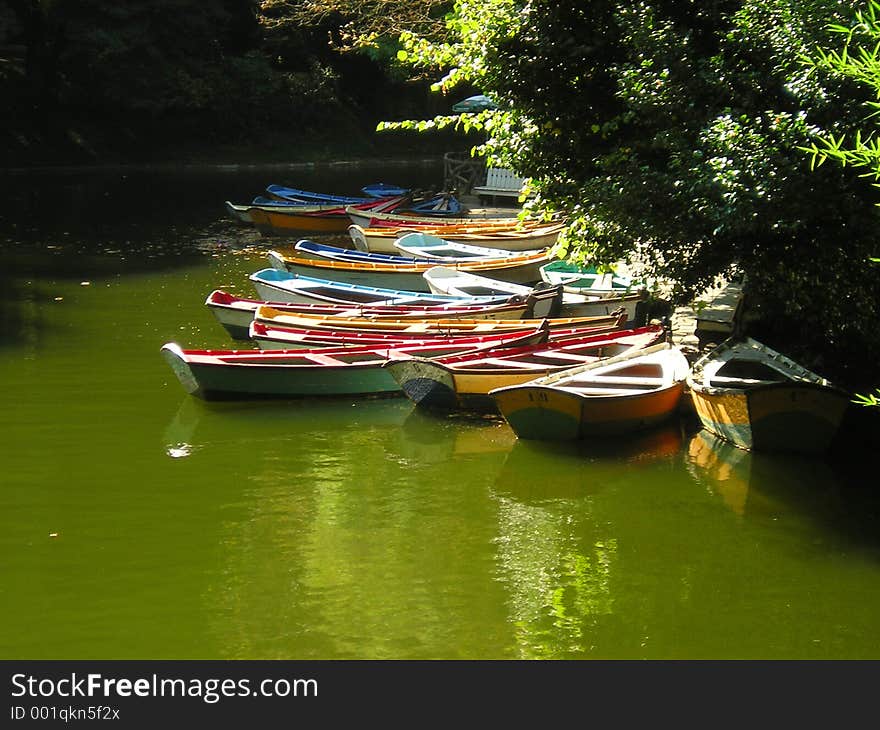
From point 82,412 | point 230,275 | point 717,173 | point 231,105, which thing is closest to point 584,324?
point 717,173

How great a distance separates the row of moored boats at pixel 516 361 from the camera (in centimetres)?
1210

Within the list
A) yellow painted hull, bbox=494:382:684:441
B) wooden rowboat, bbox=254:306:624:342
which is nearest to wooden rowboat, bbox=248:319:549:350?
wooden rowboat, bbox=254:306:624:342

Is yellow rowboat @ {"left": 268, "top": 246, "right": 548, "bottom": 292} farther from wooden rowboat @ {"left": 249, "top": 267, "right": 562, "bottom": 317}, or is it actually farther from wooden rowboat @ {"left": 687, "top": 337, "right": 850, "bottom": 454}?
wooden rowboat @ {"left": 687, "top": 337, "right": 850, "bottom": 454}

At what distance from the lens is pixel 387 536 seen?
1020cm

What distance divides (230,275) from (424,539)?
13351 mm

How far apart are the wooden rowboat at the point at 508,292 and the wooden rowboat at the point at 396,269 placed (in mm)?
494

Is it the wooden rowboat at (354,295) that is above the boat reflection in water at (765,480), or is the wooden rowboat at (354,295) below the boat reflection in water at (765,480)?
above

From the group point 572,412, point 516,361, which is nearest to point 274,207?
point 516,361

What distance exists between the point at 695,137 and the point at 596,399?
286 centimetres

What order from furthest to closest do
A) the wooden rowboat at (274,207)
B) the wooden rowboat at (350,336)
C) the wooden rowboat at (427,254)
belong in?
the wooden rowboat at (274,207) → the wooden rowboat at (427,254) → the wooden rowboat at (350,336)

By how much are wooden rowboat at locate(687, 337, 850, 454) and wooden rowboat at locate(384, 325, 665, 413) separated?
4.35 feet

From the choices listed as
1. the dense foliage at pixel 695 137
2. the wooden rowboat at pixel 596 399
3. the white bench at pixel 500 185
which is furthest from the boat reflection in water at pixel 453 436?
the white bench at pixel 500 185

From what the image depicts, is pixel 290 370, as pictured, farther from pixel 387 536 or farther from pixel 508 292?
pixel 508 292

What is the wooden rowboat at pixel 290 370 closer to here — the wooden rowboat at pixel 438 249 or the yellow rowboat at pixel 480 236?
the wooden rowboat at pixel 438 249
